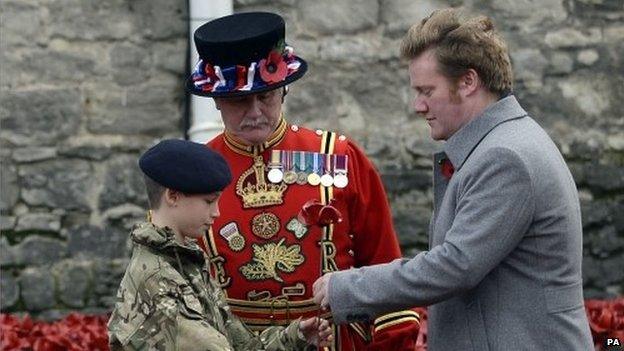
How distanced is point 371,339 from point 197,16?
322 cm

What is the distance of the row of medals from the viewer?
189 inches

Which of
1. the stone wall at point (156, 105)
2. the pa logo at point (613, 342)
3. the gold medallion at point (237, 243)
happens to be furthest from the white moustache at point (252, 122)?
the stone wall at point (156, 105)

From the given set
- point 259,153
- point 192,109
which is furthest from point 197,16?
point 259,153

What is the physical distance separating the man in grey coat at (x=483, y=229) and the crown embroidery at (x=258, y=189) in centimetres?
60

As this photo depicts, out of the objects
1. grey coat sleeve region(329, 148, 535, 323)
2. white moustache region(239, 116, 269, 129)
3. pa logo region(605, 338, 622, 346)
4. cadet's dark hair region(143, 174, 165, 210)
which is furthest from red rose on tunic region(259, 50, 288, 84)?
pa logo region(605, 338, 622, 346)

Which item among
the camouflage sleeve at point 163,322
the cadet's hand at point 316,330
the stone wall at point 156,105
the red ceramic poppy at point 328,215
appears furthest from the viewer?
the stone wall at point 156,105

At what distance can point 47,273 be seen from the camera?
7828 mm

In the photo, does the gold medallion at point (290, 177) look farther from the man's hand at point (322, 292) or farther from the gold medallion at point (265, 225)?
the man's hand at point (322, 292)

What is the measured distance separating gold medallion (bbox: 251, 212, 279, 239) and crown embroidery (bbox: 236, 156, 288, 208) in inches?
1.5

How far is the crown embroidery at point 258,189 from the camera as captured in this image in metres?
4.77

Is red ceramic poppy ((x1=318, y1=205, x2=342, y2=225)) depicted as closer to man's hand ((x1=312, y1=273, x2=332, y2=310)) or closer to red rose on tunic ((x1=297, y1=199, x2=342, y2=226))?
red rose on tunic ((x1=297, y1=199, x2=342, y2=226))

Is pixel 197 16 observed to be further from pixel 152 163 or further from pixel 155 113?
pixel 152 163

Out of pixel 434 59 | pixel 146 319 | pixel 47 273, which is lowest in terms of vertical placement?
pixel 47 273

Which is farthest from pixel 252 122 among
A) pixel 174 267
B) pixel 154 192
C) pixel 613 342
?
pixel 613 342
